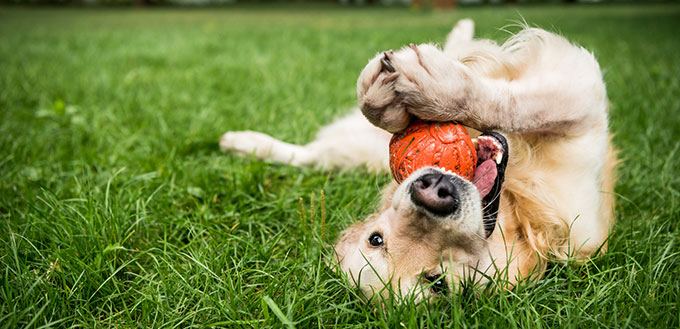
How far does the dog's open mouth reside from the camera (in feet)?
5.41

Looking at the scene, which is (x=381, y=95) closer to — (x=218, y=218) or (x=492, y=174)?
(x=492, y=174)

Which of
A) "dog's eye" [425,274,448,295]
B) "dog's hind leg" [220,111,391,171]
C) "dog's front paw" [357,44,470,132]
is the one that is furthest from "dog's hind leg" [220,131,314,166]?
"dog's eye" [425,274,448,295]

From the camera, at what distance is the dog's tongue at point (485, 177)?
5.38 feet

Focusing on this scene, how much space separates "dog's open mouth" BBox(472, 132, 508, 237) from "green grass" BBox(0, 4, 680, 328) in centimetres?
33

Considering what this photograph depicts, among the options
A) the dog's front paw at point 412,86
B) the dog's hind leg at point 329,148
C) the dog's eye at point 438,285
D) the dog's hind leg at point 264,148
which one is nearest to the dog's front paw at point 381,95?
the dog's front paw at point 412,86

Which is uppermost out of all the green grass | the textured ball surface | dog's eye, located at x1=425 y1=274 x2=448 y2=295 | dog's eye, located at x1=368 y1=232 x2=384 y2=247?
the textured ball surface

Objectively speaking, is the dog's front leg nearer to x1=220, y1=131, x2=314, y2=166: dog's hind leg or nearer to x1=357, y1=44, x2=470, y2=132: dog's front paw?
x1=357, y1=44, x2=470, y2=132: dog's front paw

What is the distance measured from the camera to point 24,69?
16.2ft

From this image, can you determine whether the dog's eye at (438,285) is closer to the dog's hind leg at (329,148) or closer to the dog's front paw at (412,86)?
the dog's front paw at (412,86)

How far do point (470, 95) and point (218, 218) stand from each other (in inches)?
51.3

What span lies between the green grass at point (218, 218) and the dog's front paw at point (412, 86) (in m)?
0.42

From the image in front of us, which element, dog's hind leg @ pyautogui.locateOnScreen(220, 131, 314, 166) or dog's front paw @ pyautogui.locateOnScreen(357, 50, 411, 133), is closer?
dog's front paw @ pyautogui.locateOnScreen(357, 50, 411, 133)

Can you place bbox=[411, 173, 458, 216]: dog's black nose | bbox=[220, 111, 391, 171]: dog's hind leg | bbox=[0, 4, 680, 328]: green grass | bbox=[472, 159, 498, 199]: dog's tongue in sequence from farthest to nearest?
bbox=[220, 111, 391, 171]: dog's hind leg → bbox=[472, 159, 498, 199]: dog's tongue → bbox=[0, 4, 680, 328]: green grass → bbox=[411, 173, 458, 216]: dog's black nose

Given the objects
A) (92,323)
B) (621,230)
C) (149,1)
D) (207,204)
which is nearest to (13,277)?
(92,323)
